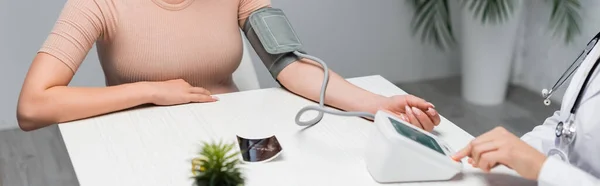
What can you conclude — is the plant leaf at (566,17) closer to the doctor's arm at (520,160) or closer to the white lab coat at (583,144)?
the white lab coat at (583,144)

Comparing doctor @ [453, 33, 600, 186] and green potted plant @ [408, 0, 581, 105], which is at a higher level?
green potted plant @ [408, 0, 581, 105]

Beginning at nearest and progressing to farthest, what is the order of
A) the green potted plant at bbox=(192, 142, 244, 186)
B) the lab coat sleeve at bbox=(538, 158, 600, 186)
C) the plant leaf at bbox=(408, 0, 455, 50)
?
the green potted plant at bbox=(192, 142, 244, 186)
the lab coat sleeve at bbox=(538, 158, 600, 186)
the plant leaf at bbox=(408, 0, 455, 50)

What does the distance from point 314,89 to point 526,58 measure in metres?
2.26

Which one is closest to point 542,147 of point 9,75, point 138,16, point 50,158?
point 138,16

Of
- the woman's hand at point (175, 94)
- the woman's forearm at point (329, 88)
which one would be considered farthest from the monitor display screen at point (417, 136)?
the woman's hand at point (175, 94)

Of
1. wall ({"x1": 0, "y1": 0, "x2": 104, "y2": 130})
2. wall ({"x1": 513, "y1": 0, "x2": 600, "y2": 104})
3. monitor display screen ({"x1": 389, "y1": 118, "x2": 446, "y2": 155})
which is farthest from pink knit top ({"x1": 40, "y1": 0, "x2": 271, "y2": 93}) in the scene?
wall ({"x1": 513, "y1": 0, "x2": 600, "y2": 104})

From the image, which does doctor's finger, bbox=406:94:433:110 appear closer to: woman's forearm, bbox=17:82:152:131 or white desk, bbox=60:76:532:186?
white desk, bbox=60:76:532:186

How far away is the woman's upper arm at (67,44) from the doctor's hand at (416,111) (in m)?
0.62

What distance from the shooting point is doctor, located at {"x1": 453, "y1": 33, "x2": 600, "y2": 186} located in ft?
3.36

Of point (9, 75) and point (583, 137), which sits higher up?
point (9, 75)

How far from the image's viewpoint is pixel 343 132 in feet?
4.28

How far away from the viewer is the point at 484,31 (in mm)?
3131

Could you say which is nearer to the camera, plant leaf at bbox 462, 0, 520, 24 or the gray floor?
the gray floor

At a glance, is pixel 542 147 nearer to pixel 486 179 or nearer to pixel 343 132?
pixel 486 179
